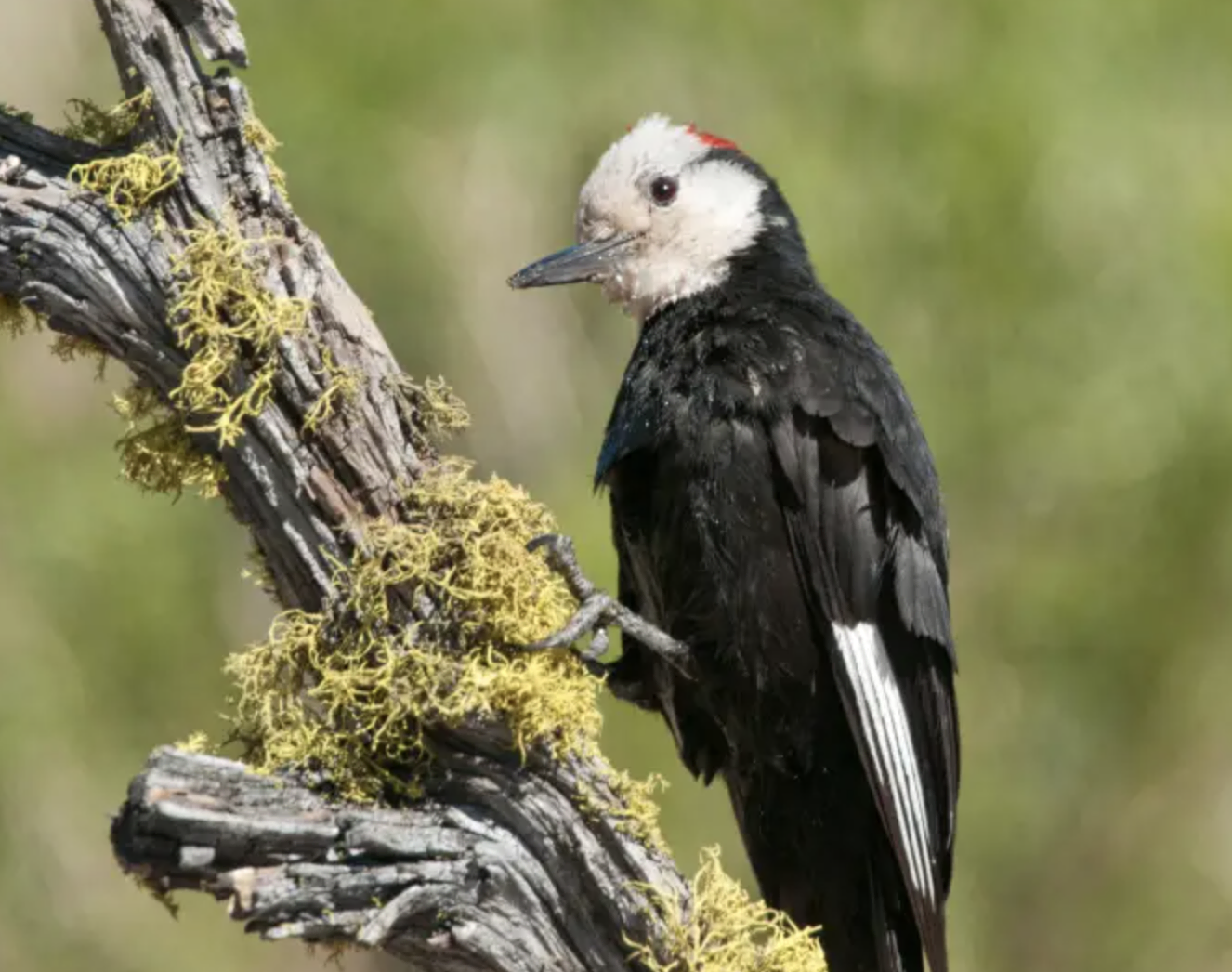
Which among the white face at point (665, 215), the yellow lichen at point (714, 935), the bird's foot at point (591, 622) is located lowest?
the yellow lichen at point (714, 935)

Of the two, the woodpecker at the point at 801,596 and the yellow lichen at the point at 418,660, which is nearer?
the yellow lichen at the point at 418,660

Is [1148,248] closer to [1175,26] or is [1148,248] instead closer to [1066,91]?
[1066,91]

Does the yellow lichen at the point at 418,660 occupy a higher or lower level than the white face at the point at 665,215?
lower

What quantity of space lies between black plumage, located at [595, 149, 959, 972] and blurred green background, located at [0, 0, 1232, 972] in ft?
4.87

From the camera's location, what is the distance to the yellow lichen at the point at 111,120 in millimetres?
2559

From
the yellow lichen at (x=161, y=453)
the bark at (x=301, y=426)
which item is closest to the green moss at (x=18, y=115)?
the bark at (x=301, y=426)

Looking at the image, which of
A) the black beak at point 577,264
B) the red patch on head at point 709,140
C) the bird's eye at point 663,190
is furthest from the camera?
the red patch on head at point 709,140

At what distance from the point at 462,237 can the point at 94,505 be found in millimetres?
1383

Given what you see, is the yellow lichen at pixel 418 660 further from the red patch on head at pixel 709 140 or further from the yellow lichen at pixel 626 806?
the red patch on head at pixel 709 140

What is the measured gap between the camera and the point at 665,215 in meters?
3.52

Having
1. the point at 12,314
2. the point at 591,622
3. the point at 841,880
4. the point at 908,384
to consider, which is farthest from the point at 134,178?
the point at 908,384

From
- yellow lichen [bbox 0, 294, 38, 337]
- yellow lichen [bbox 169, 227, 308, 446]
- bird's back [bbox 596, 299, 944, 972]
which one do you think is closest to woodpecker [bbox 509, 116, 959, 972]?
bird's back [bbox 596, 299, 944, 972]

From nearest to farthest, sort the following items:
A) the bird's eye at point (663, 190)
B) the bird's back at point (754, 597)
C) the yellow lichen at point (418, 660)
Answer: the yellow lichen at point (418, 660) < the bird's back at point (754, 597) < the bird's eye at point (663, 190)

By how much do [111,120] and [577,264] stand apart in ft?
3.65
